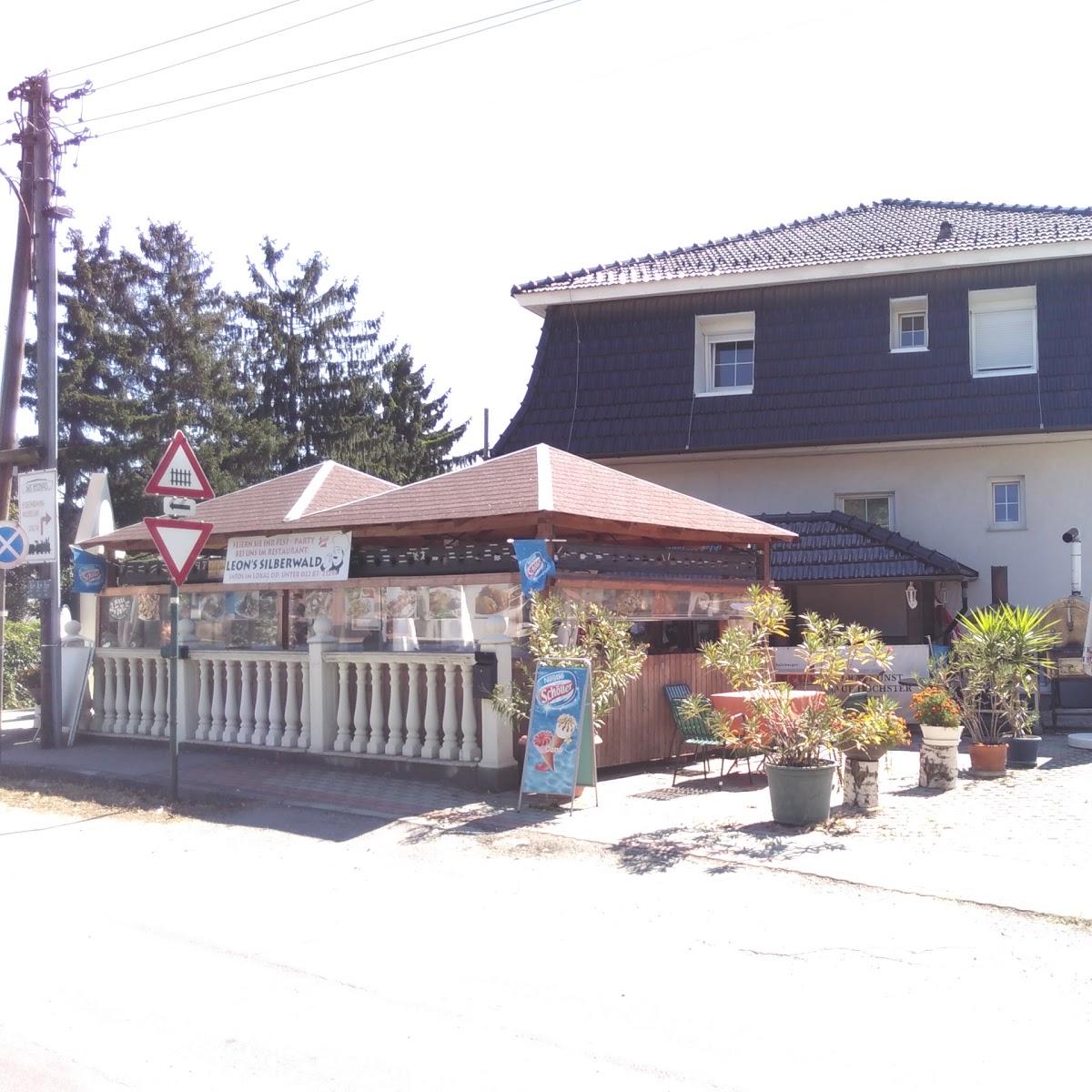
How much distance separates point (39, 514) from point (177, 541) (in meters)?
4.42

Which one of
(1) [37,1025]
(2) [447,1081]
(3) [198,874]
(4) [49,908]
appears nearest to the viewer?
(2) [447,1081]

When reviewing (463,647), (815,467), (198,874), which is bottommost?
(198,874)

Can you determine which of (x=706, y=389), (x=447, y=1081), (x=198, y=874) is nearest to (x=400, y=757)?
(x=198, y=874)

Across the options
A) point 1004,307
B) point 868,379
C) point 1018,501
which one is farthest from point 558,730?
point 1004,307

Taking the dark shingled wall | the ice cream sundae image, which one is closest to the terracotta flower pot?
the ice cream sundae image

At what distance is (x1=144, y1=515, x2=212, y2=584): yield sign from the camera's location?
11375 millimetres

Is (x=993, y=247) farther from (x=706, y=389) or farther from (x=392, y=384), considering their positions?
(x=392, y=384)

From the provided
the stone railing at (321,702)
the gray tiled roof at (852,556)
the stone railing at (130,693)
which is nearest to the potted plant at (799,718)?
the stone railing at (321,702)

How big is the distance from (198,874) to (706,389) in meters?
16.1

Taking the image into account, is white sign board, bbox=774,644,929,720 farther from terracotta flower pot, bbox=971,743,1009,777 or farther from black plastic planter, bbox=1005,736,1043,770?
terracotta flower pot, bbox=971,743,1009,777

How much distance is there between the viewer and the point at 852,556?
19.7m

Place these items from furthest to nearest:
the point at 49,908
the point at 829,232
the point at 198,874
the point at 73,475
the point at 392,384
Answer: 1. the point at 392,384
2. the point at 73,475
3. the point at 829,232
4. the point at 198,874
5. the point at 49,908

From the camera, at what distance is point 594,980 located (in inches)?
240

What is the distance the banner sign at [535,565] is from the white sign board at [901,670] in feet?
21.0
